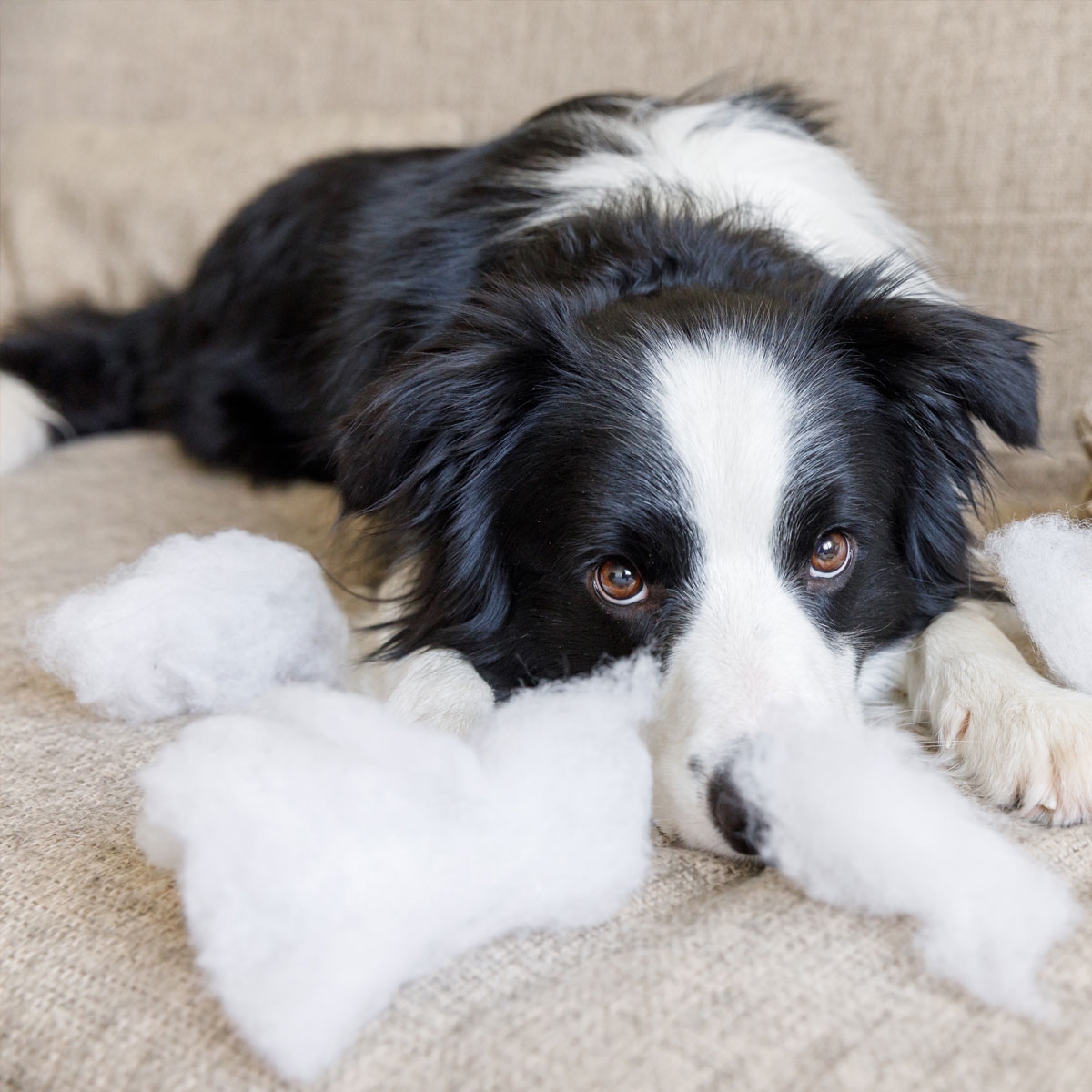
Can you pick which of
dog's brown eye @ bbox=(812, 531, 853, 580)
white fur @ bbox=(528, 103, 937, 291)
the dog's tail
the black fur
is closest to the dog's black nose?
the black fur

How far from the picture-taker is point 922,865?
1.09 meters

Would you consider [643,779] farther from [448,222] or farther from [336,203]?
[336,203]

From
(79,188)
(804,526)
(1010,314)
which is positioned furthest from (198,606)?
(79,188)

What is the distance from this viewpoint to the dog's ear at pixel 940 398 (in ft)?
5.46

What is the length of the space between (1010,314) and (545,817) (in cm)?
179

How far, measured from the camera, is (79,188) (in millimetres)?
3426

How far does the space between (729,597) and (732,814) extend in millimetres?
314

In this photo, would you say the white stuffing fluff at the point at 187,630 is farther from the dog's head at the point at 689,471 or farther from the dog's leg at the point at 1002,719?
the dog's leg at the point at 1002,719

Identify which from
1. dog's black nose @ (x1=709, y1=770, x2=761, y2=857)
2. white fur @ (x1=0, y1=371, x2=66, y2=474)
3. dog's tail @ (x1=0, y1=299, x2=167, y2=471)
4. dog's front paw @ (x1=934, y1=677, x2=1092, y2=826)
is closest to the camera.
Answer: dog's black nose @ (x1=709, y1=770, x2=761, y2=857)

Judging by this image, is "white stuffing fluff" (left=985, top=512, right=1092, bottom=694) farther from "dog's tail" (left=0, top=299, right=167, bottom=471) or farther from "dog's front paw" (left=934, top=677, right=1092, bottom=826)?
"dog's tail" (left=0, top=299, right=167, bottom=471)

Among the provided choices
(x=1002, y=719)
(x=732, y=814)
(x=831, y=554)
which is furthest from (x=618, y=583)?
(x=1002, y=719)

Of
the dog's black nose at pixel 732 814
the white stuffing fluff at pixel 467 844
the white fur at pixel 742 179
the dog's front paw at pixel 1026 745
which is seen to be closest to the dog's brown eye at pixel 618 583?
the white stuffing fluff at pixel 467 844

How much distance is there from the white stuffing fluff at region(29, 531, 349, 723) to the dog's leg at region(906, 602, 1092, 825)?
93 cm

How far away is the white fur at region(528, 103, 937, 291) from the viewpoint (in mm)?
2129
